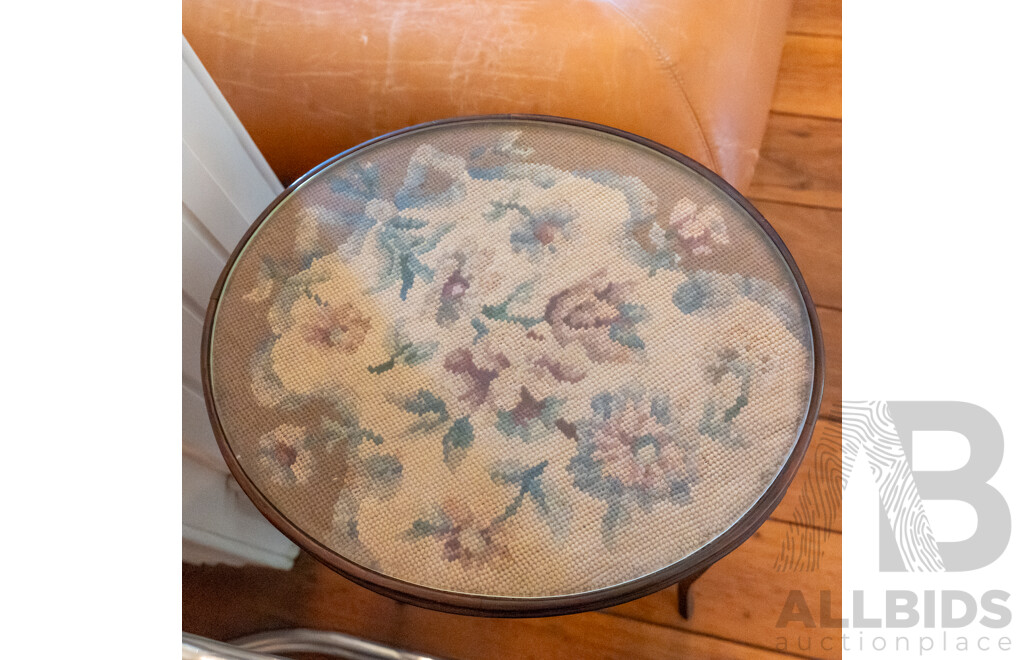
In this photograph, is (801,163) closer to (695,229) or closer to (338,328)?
(695,229)

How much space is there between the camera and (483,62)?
26.4 inches

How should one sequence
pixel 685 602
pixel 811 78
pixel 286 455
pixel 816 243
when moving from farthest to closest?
pixel 811 78
pixel 816 243
pixel 685 602
pixel 286 455

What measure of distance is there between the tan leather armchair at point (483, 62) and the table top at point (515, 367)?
0.13m

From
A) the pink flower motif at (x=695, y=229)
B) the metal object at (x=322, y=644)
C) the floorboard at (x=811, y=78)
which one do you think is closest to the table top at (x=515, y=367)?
the pink flower motif at (x=695, y=229)

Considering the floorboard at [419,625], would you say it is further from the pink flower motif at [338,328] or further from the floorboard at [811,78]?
the floorboard at [811,78]

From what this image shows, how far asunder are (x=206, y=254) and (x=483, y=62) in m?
0.31

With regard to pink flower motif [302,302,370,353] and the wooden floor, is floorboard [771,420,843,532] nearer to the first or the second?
the wooden floor

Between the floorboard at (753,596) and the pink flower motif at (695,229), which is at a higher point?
the pink flower motif at (695,229)

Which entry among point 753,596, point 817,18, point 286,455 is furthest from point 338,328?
point 817,18

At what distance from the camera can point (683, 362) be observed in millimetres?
464

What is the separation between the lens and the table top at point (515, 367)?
0.42 metres

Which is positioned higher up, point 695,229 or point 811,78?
point 811,78

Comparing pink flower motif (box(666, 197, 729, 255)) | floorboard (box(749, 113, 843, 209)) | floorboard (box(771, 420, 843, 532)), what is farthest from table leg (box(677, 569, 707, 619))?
floorboard (box(749, 113, 843, 209))
